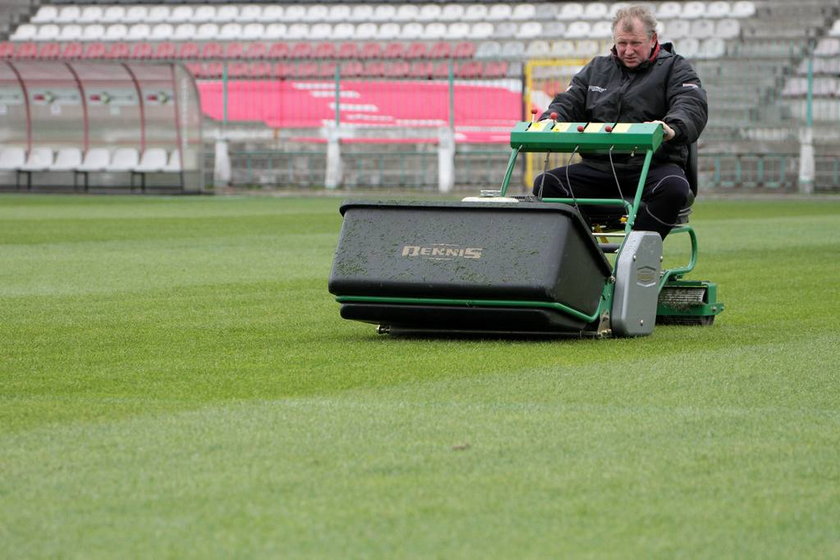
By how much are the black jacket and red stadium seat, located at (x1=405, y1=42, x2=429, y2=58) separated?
27.6 m

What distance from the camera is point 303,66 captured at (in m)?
32.2

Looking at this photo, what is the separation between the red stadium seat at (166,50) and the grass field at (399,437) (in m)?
29.1

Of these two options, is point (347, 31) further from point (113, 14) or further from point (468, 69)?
point (113, 14)

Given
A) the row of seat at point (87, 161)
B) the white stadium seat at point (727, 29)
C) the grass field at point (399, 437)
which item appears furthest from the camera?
the white stadium seat at point (727, 29)

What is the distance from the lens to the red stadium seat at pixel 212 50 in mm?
36656

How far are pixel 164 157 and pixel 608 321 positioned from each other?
888 inches

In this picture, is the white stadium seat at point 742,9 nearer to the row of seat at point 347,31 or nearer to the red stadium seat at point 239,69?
the row of seat at point 347,31

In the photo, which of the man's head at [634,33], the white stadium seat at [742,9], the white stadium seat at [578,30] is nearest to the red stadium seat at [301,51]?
the white stadium seat at [578,30]

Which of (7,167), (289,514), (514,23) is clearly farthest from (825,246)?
(514,23)

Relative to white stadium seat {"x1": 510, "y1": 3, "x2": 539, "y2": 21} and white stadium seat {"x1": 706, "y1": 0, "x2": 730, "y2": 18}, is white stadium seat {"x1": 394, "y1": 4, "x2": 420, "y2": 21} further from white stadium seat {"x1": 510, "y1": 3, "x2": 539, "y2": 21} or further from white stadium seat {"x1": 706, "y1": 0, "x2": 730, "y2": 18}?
white stadium seat {"x1": 706, "y1": 0, "x2": 730, "y2": 18}

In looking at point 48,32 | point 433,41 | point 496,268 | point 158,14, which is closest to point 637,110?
point 496,268

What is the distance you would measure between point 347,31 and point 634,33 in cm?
2996

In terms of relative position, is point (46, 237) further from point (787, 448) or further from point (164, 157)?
point (164, 157)

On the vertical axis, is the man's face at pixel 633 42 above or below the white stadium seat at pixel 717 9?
below
